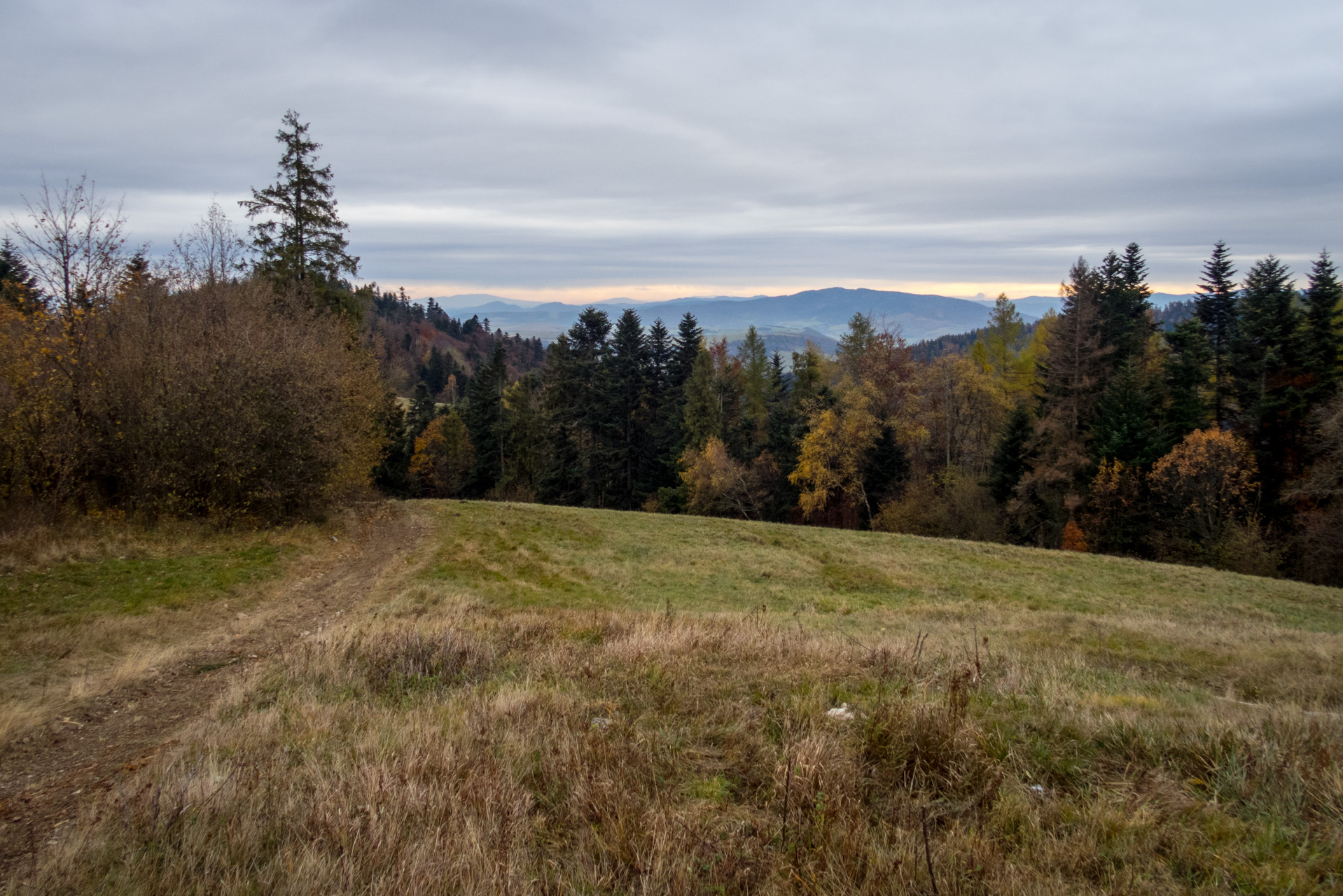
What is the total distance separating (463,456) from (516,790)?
198 feet

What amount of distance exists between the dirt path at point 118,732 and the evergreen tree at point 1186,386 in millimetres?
39170

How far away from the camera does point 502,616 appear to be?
11188mm

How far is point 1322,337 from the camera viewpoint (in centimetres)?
2959

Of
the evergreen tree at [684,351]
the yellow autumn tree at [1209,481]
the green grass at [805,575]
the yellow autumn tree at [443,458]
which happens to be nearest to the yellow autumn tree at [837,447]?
the evergreen tree at [684,351]

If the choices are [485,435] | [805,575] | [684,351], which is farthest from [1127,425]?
[485,435]

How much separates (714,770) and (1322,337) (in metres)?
40.5

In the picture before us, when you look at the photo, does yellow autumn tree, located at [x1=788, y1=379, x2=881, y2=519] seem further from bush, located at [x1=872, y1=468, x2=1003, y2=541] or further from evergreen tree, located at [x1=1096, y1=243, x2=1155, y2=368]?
evergreen tree, located at [x1=1096, y1=243, x2=1155, y2=368]

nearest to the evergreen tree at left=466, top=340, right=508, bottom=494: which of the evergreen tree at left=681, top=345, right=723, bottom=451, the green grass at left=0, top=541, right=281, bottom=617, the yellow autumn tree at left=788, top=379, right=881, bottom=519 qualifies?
the evergreen tree at left=681, top=345, right=723, bottom=451

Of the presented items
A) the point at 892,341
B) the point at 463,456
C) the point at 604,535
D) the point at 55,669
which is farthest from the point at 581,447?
the point at 55,669

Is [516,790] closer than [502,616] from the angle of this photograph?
Yes

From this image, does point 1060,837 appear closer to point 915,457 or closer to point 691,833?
point 691,833

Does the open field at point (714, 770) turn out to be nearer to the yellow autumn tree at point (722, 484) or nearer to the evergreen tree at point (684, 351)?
the yellow autumn tree at point (722, 484)

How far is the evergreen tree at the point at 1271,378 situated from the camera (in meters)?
30.3

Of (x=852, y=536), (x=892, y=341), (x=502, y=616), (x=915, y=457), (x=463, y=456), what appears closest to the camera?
(x=502, y=616)
